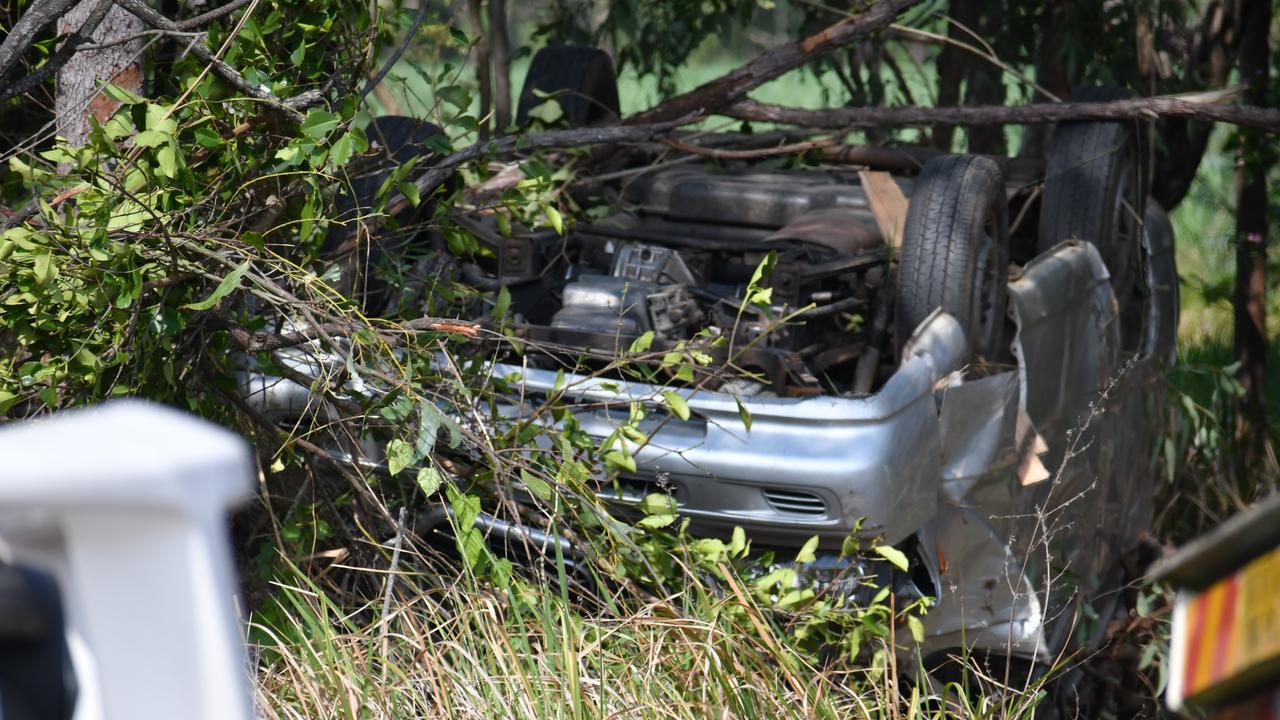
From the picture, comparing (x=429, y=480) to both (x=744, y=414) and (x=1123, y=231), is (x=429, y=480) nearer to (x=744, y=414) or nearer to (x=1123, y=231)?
(x=744, y=414)

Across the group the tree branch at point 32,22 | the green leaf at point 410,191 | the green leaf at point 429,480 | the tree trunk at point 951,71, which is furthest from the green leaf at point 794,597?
the tree trunk at point 951,71

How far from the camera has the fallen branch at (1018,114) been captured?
178 inches

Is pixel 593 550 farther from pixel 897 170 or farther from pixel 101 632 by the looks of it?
pixel 897 170

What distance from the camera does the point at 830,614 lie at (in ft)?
9.64

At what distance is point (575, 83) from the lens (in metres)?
5.16

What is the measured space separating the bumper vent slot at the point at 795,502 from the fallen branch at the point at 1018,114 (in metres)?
1.83

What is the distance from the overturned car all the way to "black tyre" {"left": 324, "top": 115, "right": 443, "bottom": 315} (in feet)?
0.27

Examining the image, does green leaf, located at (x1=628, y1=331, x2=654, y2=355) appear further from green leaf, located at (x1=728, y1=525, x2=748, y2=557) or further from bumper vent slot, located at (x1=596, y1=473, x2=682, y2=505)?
green leaf, located at (x1=728, y1=525, x2=748, y2=557)

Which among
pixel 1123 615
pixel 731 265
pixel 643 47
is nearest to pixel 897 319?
pixel 731 265

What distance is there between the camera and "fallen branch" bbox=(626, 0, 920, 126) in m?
4.15

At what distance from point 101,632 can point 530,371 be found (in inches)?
105

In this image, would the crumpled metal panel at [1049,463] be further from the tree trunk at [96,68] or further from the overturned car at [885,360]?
the tree trunk at [96,68]

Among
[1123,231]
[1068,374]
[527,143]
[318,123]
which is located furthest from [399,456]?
[1123,231]

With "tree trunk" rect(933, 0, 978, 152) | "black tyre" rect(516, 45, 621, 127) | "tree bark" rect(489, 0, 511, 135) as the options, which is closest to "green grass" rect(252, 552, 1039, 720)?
"black tyre" rect(516, 45, 621, 127)
